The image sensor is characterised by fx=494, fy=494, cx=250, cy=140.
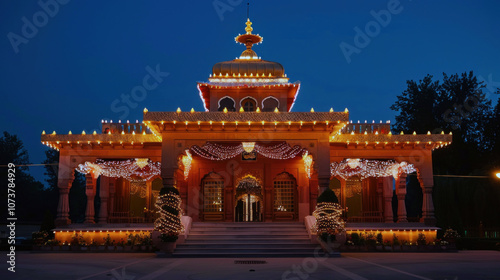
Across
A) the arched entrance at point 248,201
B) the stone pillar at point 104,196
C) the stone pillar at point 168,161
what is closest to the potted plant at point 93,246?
the stone pillar at point 168,161

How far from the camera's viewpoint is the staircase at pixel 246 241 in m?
17.5

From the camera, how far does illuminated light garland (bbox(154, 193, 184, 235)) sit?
17.8 metres

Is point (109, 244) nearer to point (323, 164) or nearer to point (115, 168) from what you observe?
point (115, 168)

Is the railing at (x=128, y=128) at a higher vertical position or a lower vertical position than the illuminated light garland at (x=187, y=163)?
higher

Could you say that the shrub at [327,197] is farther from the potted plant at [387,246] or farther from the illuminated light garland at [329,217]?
the potted plant at [387,246]

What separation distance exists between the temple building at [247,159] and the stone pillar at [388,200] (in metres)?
0.06

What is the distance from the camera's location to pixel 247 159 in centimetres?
2522

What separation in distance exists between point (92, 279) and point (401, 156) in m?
15.7

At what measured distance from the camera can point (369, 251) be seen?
20.1 meters

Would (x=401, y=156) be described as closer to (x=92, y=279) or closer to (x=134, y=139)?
(x=134, y=139)

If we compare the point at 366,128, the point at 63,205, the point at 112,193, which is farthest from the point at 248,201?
the point at 63,205

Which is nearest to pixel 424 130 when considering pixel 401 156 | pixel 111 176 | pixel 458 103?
pixel 458 103

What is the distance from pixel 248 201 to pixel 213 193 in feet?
6.37

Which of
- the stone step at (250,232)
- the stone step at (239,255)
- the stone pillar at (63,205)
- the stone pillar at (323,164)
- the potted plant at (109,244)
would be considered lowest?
the stone step at (239,255)
